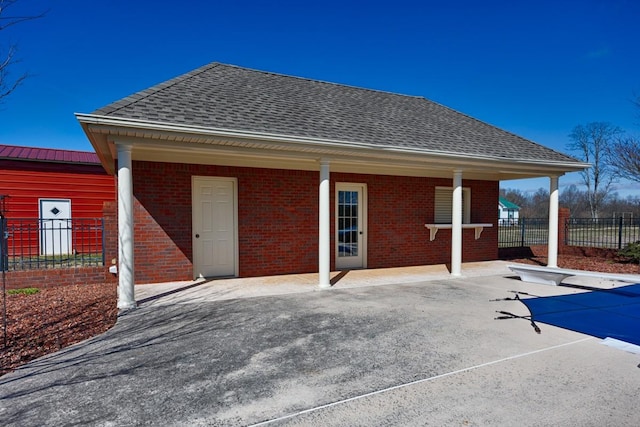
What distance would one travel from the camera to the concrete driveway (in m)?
2.88

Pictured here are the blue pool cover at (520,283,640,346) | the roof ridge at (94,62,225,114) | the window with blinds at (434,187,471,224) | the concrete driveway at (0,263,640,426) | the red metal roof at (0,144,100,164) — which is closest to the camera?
the concrete driveway at (0,263,640,426)

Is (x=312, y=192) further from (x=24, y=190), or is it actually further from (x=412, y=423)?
(x=24, y=190)

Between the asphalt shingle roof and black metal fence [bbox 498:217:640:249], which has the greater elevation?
the asphalt shingle roof

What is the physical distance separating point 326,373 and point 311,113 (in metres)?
6.05

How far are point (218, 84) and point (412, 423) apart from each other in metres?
7.80

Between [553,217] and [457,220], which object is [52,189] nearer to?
[457,220]

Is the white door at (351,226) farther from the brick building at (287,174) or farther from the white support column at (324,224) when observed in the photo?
the white support column at (324,224)

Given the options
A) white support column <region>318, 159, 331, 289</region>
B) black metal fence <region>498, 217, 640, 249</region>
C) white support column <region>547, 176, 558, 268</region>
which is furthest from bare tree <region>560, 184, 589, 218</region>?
white support column <region>318, 159, 331, 289</region>

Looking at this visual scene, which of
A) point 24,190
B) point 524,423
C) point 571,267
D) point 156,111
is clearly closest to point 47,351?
point 156,111

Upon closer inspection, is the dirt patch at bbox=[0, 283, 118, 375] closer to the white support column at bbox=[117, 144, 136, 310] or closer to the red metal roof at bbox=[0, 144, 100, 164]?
the white support column at bbox=[117, 144, 136, 310]

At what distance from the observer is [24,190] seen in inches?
511

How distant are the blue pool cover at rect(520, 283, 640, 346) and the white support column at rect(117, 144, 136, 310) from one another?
627cm

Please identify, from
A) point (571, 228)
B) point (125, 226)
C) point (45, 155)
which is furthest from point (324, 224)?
point (45, 155)

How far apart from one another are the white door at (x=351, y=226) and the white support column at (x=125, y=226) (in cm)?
525
